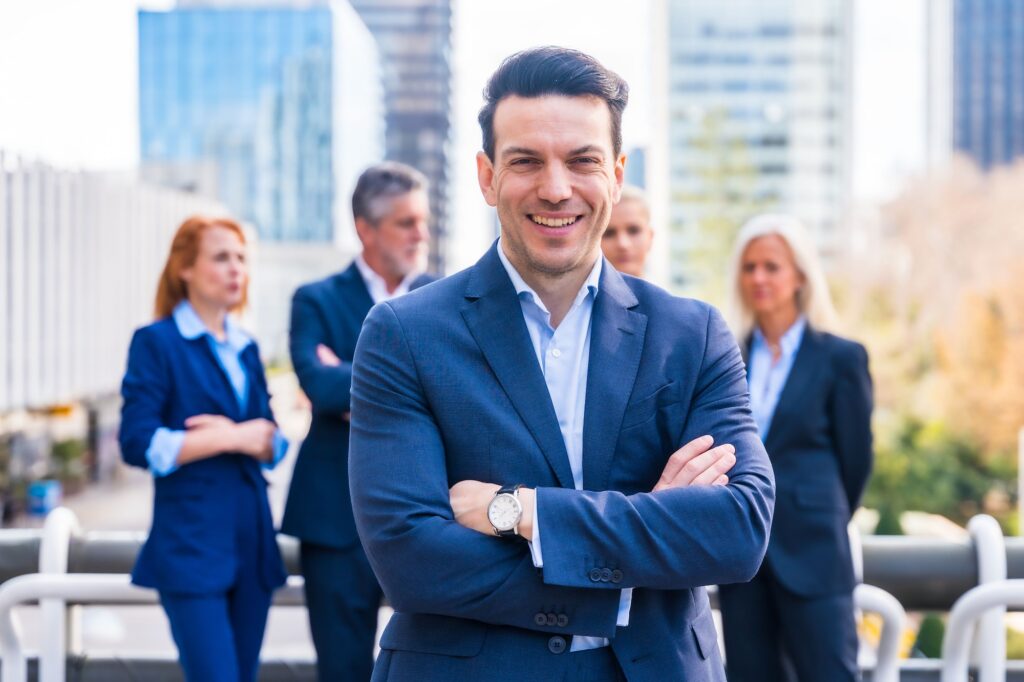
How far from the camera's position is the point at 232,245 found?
117 inches

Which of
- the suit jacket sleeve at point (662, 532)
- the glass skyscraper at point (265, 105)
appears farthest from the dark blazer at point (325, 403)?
the glass skyscraper at point (265, 105)

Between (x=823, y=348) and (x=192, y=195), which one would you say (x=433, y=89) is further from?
(x=823, y=348)

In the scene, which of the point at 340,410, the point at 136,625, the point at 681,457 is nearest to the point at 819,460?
the point at 340,410

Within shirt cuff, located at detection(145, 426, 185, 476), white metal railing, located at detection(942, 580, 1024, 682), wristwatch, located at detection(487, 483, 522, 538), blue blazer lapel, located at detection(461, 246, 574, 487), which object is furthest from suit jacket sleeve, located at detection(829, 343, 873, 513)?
Result: shirt cuff, located at detection(145, 426, 185, 476)

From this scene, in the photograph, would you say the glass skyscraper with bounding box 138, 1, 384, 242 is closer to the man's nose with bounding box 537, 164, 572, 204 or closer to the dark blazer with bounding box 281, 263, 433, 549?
the dark blazer with bounding box 281, 263, 433, 549

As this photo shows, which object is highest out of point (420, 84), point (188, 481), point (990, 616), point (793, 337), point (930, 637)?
point (420, 84)

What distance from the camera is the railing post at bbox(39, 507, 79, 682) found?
2.99 meters

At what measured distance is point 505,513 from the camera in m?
1.50

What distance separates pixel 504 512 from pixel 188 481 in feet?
4.89

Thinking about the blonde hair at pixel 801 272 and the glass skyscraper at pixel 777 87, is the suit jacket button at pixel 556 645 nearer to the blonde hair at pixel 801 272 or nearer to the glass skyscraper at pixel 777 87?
the blonde hair at pixel 801 272

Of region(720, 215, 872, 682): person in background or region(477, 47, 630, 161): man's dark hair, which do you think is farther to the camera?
region(720, 215, 872, 682): person in background

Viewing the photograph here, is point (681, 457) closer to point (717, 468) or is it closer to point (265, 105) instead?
Answer: point (717, 468)

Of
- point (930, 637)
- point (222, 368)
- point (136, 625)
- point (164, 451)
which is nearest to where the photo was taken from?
point (164, 451)

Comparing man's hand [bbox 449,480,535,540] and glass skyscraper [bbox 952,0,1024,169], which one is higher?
glass skyscraper [bbox 952,0,1024,169]
